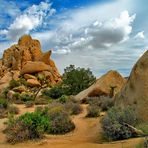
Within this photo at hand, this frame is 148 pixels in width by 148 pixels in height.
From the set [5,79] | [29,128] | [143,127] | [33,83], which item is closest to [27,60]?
[5,79]

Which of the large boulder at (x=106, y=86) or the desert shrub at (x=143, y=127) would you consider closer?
the desert shrub at (x=143, y=127)

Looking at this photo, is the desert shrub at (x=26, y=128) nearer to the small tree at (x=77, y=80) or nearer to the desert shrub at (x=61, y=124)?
the desert shrub at (x=61, y=124)

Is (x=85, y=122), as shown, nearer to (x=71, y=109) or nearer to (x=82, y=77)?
(x=71, y=109)

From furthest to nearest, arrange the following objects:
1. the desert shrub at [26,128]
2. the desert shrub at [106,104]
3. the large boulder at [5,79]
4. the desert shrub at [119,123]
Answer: the large boulder at [5,79] < the desert shrub at [106,104] < the desert shrub at [26,128] < the desert shrub at [119,123]

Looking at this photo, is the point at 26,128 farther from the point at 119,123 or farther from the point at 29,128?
the point at 119,123

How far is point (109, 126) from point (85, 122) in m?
5.09

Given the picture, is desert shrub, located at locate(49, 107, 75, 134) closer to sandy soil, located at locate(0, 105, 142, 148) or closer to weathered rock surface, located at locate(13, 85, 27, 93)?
sandy soil, located at locate(0, 105, 142, 148)

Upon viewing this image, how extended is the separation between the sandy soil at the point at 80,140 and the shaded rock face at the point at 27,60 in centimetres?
3962

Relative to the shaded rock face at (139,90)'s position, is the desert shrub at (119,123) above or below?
below

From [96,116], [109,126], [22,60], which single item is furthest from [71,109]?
[22,60]

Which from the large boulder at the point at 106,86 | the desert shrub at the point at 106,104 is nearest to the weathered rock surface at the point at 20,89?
the large boulder at the point at 106,86

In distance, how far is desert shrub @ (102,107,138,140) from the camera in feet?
41.0

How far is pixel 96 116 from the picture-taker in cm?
1906

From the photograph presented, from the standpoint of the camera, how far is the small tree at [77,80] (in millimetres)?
39781
